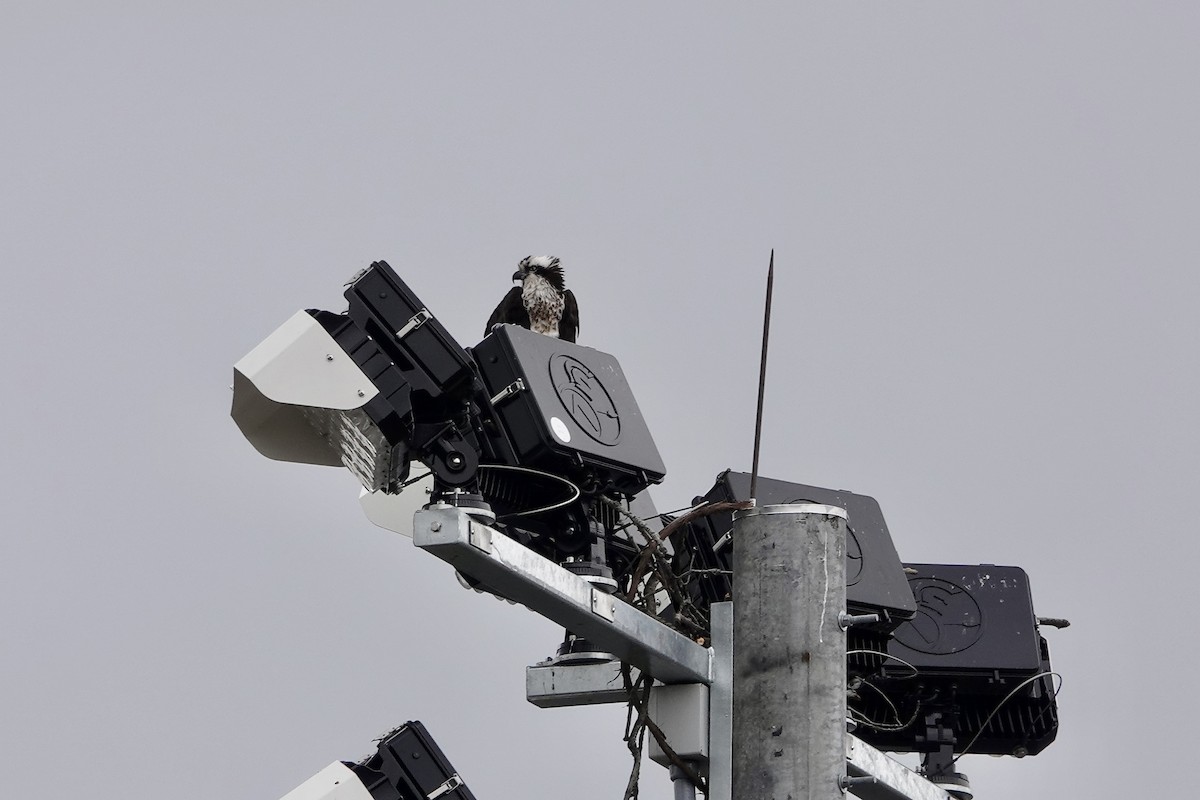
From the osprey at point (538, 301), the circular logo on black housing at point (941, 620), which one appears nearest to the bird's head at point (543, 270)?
the osprey at point (538, 301)

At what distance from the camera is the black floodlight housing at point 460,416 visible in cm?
581

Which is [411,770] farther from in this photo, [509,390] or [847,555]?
[847,555]

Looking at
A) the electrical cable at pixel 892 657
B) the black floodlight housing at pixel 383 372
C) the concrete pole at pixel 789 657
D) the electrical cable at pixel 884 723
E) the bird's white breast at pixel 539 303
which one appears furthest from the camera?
the bird's white breast at pixel 539 303

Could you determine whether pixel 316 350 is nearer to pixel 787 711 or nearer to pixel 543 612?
pixel 543 612

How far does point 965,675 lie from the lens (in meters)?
8.16

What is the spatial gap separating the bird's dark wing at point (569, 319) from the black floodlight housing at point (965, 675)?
2.93m

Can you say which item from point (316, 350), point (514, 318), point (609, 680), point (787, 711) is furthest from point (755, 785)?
point (514, 318)

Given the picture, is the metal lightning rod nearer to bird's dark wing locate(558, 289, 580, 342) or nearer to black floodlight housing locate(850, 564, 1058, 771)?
black floodlight housing locate(850, 564, 1058, 771)

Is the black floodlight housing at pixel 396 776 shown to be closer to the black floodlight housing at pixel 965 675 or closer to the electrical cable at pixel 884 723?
the electrical cable at pixel 884 723

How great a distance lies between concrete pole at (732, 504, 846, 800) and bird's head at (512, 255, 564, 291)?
467 centimetres

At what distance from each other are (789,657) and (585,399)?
1234 millimetres

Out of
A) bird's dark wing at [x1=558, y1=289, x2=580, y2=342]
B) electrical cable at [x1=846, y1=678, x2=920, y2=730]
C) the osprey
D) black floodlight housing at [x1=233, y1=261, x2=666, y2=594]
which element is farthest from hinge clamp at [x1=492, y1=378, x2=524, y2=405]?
bird's dark wing at [x1=558, y1=289, x2=580, y2=342]

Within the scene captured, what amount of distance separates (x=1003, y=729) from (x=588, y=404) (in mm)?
2597

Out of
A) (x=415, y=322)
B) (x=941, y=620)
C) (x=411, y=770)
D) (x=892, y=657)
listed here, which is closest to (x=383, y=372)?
(x=415, y=322)
